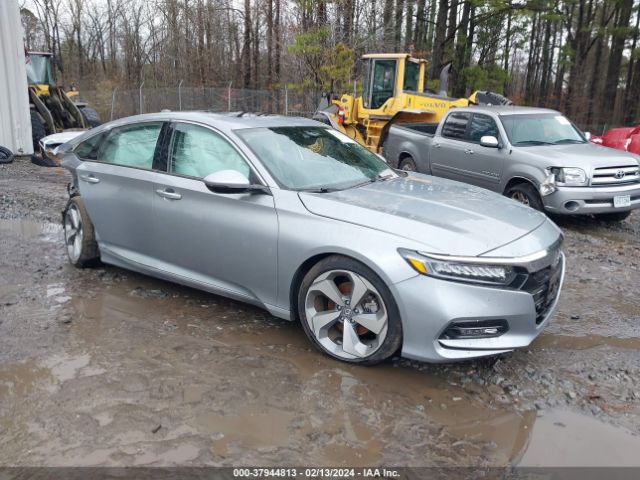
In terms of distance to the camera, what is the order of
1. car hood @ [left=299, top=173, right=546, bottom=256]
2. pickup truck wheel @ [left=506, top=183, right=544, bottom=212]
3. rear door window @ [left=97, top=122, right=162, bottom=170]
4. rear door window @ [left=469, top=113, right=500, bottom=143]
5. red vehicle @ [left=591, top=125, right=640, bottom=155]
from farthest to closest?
red vehicle @ [left=591, top=125, right=640, bottom=155] < rear door window @ [left=469, top=113, right=500, bottom=143] < pickup truck wheel @ [left=506, top=183, right=544, bottom=212] < rear door window @ [left=97, top=122, right=162, bottom=170] < car hood @ [left=299, top=173, right=546, bottom=256]

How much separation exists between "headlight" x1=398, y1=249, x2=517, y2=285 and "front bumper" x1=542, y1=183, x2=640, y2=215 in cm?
509

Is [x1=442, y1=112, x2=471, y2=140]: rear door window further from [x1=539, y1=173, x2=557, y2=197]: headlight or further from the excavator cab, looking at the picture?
the excavator cab

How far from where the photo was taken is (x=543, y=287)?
360 cm

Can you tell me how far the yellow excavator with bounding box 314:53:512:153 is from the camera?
46.9 feet

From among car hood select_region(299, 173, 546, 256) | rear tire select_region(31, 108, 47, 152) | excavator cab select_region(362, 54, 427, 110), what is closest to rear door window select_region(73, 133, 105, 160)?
car hood select_region(299, 173, 546, 256)

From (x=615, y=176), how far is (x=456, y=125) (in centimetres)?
277

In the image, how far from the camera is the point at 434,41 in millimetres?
29172

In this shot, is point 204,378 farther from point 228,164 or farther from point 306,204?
point 228,164

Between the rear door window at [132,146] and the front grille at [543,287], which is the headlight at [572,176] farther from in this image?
the rear door window at [132,146]

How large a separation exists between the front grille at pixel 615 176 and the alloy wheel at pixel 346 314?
5615 mm

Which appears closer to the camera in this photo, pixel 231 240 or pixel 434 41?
pixel 231 240

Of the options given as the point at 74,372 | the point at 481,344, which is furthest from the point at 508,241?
the point at 74,372

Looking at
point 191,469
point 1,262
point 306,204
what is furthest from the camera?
point 1,262

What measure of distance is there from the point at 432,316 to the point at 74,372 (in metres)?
2.25
